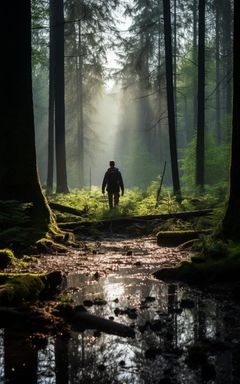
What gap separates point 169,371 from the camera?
3197 mm

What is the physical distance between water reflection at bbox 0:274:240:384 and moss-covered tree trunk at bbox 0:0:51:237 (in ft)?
15.1

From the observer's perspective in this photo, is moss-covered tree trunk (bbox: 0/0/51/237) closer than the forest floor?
No

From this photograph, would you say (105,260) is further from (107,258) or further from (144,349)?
(144,349)

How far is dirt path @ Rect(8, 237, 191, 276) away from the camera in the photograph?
7039 mm

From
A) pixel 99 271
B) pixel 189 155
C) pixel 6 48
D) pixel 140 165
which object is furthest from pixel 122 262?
pixel 140 165

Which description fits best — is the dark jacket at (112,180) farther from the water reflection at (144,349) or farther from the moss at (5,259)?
the water reflection at (144,349)

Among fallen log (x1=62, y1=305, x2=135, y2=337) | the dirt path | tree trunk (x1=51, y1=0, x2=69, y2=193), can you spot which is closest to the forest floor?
the dirt path

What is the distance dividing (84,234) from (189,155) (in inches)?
581

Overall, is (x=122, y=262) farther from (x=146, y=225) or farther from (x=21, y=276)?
(x=146, y=225)

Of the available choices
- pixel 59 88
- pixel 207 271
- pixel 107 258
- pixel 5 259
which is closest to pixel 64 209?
pixel 107 258

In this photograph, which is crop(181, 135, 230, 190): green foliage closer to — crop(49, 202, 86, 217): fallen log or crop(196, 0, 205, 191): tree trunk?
crop(196, 0, 205, 191): tree trunk

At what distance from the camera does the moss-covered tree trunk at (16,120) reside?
30.0ft

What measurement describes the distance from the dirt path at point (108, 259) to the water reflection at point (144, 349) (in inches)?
75.2

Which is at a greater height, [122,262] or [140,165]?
[140,165]
